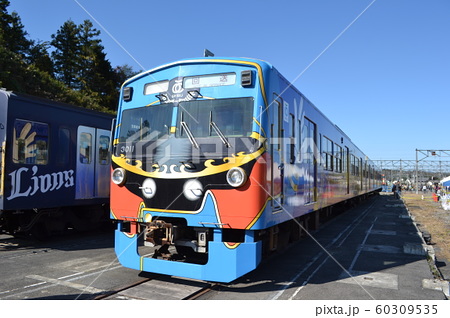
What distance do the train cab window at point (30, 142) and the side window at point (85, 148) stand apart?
1.09 meters

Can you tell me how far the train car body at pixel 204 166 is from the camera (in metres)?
5.24

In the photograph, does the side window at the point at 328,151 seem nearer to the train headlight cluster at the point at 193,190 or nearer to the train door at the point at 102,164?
the train headlight cluster at the point at 193,190

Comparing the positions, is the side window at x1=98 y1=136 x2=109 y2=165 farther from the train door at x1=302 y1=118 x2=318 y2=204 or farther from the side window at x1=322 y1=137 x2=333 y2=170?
the side window at x1=322 y1=137 x2=333 y2=170

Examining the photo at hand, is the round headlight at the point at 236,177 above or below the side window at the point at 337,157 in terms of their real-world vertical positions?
below

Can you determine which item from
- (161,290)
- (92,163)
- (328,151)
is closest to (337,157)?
(328,151)

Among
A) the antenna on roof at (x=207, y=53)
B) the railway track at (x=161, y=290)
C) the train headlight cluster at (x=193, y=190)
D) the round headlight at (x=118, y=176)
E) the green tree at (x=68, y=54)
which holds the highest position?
the green tree at (x=68, y=54)

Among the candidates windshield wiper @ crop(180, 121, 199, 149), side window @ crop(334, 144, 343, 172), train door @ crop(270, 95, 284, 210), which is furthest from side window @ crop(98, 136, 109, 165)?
side window @ crop(334, 144, 343, 172)

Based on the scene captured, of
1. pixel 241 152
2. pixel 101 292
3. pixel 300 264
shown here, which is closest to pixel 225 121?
pixel 241 152

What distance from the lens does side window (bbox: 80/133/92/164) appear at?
33.7 ft

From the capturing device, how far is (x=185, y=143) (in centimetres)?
565

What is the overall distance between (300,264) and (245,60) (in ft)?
13.2

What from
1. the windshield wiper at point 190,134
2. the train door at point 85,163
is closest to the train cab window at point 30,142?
the train door at point 85,163

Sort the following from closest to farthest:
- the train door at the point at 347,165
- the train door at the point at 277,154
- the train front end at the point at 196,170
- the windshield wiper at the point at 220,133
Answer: the train front end at the point at 196,170 → the windshield wiper at the point at 220,133 → the train door at the point at 277,154 → the train door at the point at 347,165
